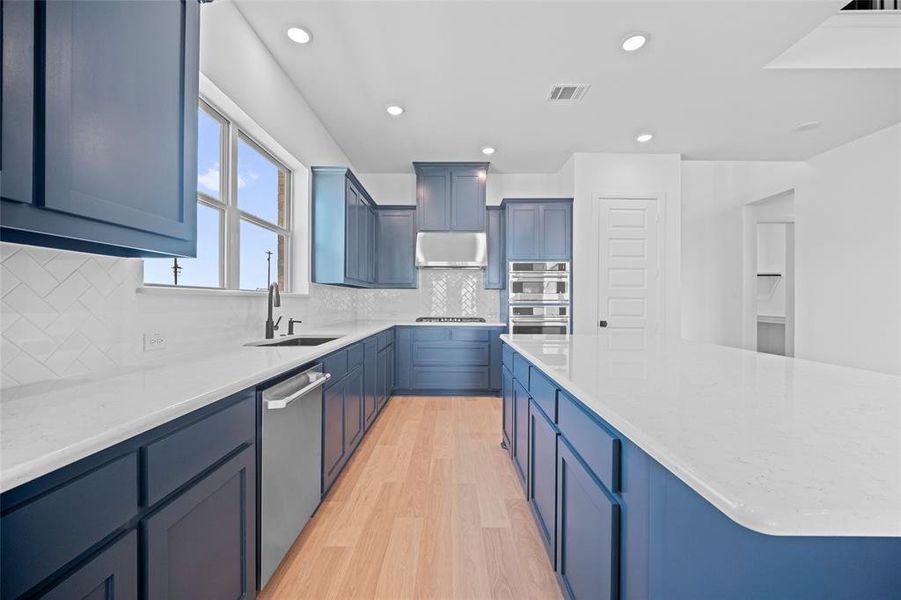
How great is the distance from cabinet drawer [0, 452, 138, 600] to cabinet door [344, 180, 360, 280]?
2.86 metres

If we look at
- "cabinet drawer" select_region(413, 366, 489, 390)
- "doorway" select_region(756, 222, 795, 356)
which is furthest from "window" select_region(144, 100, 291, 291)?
"doorway" select_region(756, 222, 795, 356)

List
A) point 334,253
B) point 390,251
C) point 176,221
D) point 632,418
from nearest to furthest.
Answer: point 632,418, point 176,221, point 334,253, point 390,251

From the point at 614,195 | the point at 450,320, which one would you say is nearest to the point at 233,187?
the point at 450,320

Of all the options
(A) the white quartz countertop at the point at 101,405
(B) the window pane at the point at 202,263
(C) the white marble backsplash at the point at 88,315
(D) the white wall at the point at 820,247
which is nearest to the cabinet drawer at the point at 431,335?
(C) the white marble backsplash at the point at 88,315

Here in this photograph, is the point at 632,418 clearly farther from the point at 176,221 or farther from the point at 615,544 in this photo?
the point at 176,221

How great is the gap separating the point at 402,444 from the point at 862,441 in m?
2.72

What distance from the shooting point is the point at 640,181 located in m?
4.48

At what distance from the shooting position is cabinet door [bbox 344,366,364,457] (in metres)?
2.43

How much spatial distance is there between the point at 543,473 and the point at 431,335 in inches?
116

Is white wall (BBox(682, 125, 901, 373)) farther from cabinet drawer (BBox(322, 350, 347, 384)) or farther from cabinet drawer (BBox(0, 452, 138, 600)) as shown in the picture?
cabinet drawer (BBox(0, 452, 138, 600))

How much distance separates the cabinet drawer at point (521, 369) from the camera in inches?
77.1

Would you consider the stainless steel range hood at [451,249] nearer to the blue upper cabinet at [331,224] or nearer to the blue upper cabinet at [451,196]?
the blue upper cabinet at [451,196]

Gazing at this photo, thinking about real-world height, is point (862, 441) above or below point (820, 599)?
above

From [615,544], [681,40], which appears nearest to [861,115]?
[681,40]
